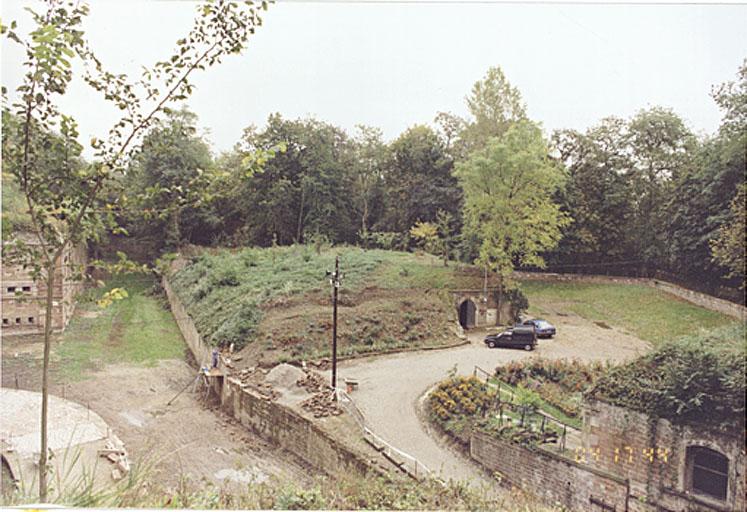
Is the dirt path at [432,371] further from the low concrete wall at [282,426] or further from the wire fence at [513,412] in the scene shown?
the low concrete wall at [282,426]

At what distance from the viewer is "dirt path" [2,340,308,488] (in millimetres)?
3645

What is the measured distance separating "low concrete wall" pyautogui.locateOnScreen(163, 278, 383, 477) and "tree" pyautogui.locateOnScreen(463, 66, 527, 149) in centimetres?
258

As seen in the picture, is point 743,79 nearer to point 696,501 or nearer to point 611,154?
point 611,154

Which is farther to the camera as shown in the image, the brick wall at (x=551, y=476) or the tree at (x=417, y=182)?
the tree at (x=417, y=182)

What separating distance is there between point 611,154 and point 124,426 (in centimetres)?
402

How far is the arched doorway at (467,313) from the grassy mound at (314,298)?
0.31 feet

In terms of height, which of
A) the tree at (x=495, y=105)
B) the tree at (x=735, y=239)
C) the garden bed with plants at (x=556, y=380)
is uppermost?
the tree at (x=495, y=105)

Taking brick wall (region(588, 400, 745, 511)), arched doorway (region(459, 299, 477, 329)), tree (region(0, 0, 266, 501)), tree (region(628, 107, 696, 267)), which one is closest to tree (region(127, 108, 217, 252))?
tree (region(0, 0, 266, 501))

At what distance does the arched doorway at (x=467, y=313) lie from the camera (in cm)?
385

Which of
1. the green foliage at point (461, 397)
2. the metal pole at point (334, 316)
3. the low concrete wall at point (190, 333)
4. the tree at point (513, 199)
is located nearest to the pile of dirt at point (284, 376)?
the metal pole at point (334, 316)

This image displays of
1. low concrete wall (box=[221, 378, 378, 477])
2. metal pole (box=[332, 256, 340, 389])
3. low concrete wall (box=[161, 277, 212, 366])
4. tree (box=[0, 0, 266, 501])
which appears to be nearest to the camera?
tree (box=[0, 0, 266, 501])

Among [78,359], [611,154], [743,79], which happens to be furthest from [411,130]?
[78,359]

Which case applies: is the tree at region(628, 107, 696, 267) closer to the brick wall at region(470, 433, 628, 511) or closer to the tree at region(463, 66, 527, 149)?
the tree at region(463, 66, 527, 149)

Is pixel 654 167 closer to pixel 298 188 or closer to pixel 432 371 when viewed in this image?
pixel 432 371
